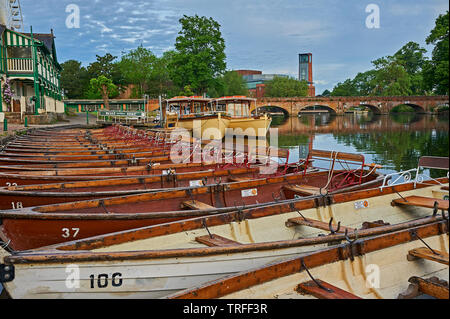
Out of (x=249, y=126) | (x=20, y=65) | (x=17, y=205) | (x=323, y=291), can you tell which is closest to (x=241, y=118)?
(x=249, y=126)

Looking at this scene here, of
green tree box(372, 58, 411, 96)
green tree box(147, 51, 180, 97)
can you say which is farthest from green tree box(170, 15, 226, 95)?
green tree box(372, 58, 411, 96)

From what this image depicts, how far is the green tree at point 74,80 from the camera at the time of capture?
7206cm

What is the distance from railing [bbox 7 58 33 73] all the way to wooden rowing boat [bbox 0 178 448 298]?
2888cm

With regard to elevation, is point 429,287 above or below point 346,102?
below

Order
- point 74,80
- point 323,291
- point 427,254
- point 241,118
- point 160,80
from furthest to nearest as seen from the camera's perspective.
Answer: point 160,80 → point 74,80 → point 241,118 → point 427,254 → point 323,291

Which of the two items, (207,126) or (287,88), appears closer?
(207,126)

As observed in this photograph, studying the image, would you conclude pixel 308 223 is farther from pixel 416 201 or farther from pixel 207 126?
pixel 207 126

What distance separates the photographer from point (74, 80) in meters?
72.2

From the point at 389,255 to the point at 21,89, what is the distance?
114ft

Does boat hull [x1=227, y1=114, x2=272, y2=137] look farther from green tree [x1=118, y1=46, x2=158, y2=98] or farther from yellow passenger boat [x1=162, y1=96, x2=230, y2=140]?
green tree [x1=118, y1=46, x2=158, y2=98]

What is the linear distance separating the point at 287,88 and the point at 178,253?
9608 cm

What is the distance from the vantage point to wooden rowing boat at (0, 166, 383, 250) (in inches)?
223
